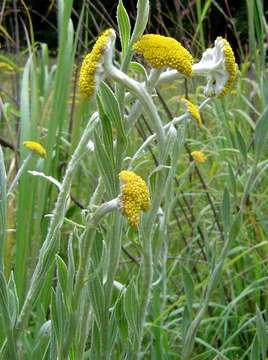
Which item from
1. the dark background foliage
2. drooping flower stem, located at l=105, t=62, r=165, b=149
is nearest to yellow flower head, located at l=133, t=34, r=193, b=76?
drooping flower stem, located at l=105, t=62, r=165, b=149

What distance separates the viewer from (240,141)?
0.98 m

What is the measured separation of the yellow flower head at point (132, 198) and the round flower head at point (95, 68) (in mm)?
98

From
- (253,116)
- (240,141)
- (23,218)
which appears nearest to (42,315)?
(23,218)

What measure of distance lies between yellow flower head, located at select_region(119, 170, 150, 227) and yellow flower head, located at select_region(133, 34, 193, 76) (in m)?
0.12

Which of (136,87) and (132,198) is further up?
(136,87)

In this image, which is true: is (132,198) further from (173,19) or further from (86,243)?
(173,19)

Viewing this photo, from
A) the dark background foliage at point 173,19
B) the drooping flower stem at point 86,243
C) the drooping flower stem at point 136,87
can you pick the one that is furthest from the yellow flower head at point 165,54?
the dark background foliage at point 173,19

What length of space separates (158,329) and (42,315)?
0.22 meters

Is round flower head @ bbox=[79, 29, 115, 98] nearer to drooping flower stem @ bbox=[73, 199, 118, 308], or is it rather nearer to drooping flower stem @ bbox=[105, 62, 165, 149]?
drooping flower stem @ bbox=[105, 62, 165, 149]

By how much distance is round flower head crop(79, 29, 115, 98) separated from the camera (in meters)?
0.70

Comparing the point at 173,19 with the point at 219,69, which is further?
the point at 173,19

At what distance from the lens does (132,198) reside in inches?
25.8

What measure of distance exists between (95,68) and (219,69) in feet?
0.47

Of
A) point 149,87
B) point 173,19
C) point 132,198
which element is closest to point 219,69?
point 149,87
